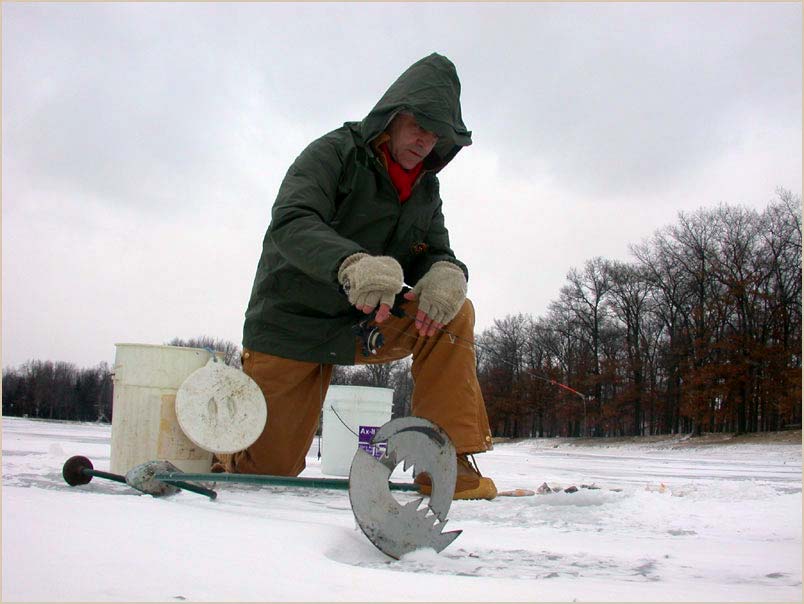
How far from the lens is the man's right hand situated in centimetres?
219

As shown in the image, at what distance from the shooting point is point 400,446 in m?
1.80

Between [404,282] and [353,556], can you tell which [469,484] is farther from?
[353,556]

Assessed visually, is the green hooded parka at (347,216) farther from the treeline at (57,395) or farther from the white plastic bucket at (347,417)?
the treeline at (57,395)

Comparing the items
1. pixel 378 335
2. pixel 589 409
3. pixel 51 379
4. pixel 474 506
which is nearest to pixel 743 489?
pixel 474 506

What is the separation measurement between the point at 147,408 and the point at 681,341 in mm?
32525

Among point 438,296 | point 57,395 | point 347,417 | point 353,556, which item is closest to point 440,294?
point 438,296

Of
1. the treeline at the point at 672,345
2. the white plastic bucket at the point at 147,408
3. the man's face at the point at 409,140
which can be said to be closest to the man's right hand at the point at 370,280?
the man's face at the point at 409,140

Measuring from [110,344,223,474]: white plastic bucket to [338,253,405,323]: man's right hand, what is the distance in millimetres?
1359

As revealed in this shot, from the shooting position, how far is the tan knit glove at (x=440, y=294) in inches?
110

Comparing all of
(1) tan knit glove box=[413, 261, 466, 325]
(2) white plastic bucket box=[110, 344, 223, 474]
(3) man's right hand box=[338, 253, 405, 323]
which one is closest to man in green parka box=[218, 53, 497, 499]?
(1) tan knit glove box=[413, 261, 466, 325]

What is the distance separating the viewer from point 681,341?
105ft

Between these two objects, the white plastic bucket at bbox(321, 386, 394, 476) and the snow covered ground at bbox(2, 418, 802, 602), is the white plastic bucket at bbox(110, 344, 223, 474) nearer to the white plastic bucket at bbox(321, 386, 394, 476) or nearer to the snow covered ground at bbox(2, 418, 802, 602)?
the snow covered ground at bbox(2, 418, 802, 602)

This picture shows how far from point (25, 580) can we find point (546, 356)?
39.8 m

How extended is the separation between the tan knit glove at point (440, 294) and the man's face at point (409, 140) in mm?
572
